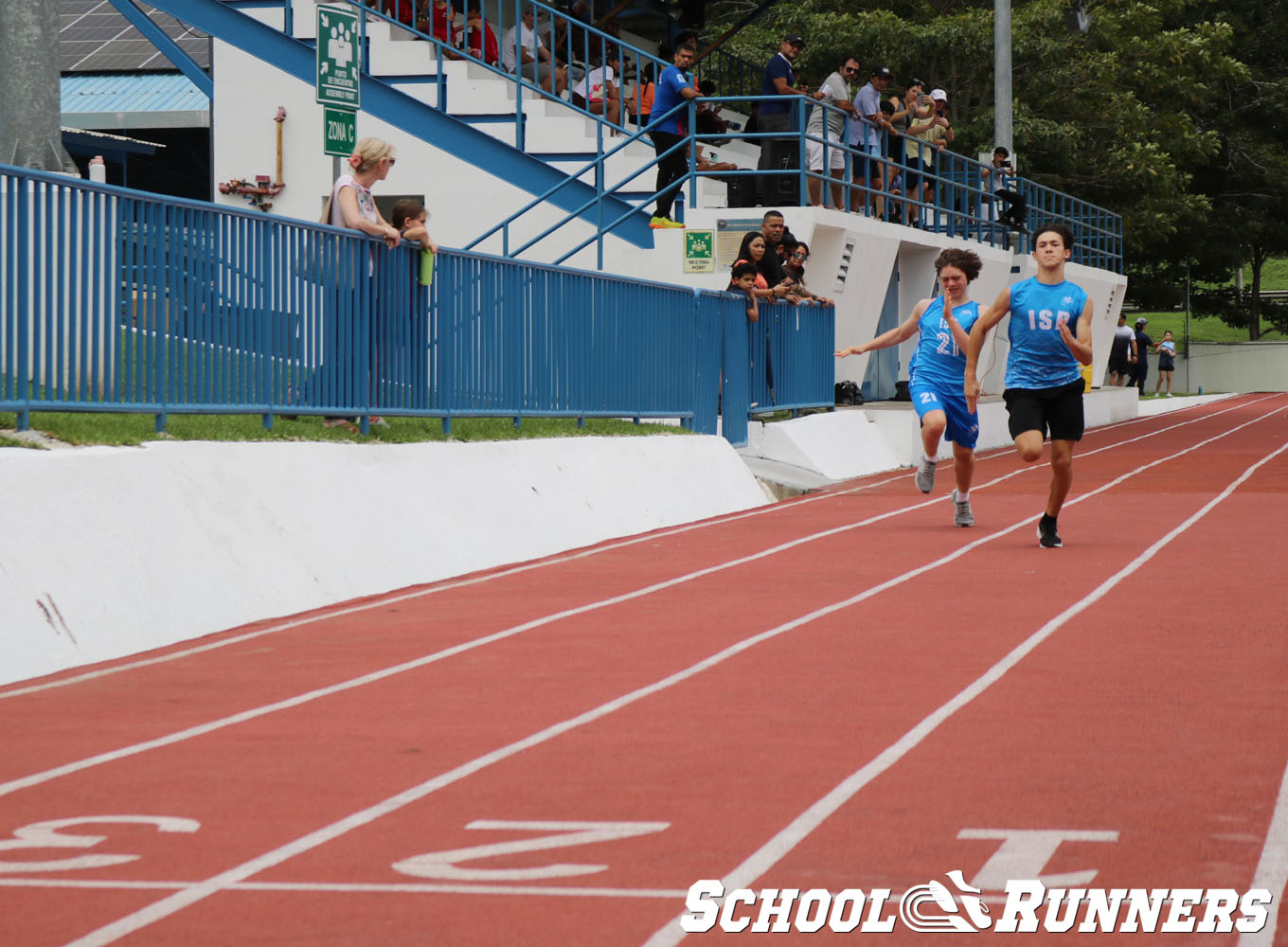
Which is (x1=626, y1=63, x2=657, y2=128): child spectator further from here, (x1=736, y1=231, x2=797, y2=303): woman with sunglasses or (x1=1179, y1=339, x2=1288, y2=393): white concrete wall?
(x1=1179, y1=339, x2=1288, y2=393): white concrete wall

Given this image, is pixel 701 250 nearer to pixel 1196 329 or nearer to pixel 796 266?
pixel 796 266

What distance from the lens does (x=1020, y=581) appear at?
1221cm

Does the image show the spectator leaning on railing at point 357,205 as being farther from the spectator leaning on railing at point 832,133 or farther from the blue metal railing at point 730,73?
the blue metal railing at point 730,73

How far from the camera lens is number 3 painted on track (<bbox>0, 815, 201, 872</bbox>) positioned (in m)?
5.70

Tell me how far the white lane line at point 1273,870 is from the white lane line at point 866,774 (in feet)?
4.12

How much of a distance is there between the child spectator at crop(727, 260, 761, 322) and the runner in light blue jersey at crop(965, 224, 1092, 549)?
7.50 m

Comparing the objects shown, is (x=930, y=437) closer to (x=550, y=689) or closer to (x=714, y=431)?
(x=714, y=431)

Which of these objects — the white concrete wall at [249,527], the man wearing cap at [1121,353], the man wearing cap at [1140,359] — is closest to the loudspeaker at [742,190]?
the white concrete wall at [249,527]

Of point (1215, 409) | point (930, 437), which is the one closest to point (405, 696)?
point (930, 437)

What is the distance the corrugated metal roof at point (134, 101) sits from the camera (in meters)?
30.7

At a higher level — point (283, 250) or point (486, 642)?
point (283, 250)

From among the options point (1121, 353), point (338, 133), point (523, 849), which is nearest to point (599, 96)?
point (338, 133)

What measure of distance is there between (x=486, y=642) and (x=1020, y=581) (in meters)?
3.68

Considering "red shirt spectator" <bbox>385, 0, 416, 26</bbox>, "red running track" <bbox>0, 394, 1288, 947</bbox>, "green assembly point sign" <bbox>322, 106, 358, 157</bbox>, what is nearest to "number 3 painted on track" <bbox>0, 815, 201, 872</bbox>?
"red running track" <bbox>0, 394, 1288, 947</bbox>
